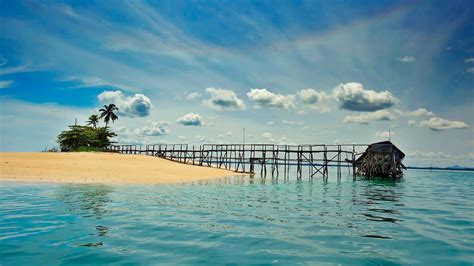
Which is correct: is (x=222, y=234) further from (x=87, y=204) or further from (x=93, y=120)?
(x=93, y=120)

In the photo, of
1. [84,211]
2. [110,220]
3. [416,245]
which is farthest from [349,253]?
[84,211]

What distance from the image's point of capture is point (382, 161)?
40.9 metres

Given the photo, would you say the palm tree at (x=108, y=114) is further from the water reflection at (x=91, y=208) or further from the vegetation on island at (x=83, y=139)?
the water reflection at (x=91, y=208)

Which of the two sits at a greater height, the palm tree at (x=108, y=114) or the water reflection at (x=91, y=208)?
the palm tree at (x=108, y=114)

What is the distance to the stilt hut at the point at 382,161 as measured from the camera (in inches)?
1610

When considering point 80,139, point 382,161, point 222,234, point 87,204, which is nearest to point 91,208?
point 87,204

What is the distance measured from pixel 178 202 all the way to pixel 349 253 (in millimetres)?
8985

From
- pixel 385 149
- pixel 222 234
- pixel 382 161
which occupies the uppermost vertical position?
pixel 385 149

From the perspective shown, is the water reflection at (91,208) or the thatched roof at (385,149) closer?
the water reflection at (91,208)

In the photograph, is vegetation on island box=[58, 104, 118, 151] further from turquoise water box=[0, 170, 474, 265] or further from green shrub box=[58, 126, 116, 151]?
turquoise water box=[0, 170, 474, 265]

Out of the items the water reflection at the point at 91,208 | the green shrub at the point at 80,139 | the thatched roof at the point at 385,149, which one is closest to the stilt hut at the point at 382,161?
the thatched roof at the point at 385,149

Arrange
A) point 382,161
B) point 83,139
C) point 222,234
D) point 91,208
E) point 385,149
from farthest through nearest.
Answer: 1. point 83,139
2. point 385,149
3. point 382,161
4. point 91,208
5. point 222,234

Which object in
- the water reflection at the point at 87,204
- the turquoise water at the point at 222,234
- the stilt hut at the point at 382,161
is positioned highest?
the stilt hut at the point at 382,161

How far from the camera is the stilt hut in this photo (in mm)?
40906
